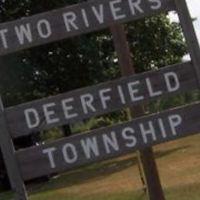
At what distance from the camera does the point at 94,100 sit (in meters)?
8.41

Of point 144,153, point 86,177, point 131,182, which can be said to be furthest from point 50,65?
point 144,153

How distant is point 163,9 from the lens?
874 centimetres

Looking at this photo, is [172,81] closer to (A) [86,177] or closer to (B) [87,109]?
(B) [87,109]

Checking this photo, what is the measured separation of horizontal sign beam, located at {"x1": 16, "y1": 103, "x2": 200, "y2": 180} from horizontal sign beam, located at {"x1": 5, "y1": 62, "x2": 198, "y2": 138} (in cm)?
22

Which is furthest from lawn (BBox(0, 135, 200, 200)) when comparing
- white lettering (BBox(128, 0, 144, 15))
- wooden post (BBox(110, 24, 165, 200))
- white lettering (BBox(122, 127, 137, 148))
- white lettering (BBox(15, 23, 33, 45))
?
white lettering (BBox(15, 23, 33, 45))

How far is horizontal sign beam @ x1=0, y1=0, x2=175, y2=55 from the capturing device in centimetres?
851

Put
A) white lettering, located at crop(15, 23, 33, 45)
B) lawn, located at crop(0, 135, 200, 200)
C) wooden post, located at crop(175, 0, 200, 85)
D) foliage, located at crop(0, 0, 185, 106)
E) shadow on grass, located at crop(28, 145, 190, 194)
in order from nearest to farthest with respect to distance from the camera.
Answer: white lettering, located at crop(15, 23, 33, 45)
wooden post, located at crop(175, 0, 200, 85)
lawn, located at crop(0, 135, 200, 200)
shadow on grass, located at crop(28, 145, 190, 194)
foliage, located at crop(0, 0, 185, 106)

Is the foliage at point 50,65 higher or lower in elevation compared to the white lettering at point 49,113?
higher

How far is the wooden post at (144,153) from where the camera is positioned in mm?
10414

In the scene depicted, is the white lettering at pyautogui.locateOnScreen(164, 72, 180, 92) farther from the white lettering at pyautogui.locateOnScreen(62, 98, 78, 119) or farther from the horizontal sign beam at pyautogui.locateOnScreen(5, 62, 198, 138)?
the white lettering at pyautogui.locateOnScreen(62, 98, 78, 119)

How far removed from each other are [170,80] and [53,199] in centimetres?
1457

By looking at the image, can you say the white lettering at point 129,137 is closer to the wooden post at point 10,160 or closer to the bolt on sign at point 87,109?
the bolt on sign at point 87,109

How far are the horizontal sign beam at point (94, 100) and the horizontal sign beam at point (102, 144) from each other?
0.72 feet

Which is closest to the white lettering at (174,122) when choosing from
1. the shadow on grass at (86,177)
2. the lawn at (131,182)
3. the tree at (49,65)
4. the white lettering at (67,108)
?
the white lettering at (67,108)
